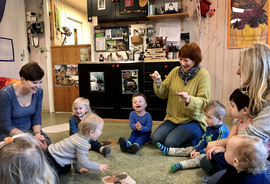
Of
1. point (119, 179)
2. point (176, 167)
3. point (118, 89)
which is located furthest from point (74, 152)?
point (118, 89)

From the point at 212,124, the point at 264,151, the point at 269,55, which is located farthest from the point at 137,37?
the point at 264,151

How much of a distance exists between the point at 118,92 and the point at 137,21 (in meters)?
1.30

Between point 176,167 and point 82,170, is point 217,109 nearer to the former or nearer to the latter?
point 176,167

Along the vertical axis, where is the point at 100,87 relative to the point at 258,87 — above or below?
below

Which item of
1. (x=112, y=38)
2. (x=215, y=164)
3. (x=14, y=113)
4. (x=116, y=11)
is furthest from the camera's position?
(x=112, y=38)

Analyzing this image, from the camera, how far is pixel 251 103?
1.26 metres

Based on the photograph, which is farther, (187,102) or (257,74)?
(187,102)

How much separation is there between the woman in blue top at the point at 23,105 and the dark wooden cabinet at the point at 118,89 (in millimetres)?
1677

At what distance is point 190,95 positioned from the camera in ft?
6.86

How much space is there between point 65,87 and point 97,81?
3.55 feet

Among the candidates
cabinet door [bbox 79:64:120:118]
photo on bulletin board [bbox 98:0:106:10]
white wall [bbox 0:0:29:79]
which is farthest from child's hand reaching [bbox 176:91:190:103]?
white wall [bbox 0:0:29:79]

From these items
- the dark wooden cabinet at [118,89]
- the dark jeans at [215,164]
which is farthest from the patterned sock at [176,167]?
the dark wooden cabinet at [118,89]

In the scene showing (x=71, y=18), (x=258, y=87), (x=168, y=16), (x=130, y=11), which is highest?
(x=71, y=18)

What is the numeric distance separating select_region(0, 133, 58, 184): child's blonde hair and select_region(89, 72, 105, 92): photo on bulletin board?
270 centimetres
